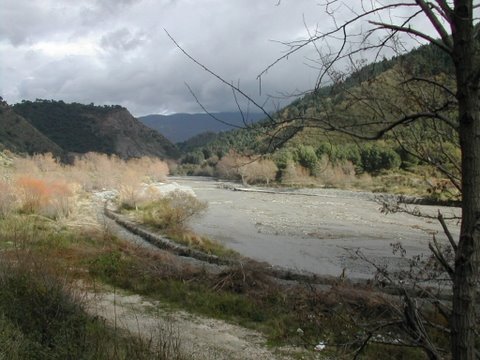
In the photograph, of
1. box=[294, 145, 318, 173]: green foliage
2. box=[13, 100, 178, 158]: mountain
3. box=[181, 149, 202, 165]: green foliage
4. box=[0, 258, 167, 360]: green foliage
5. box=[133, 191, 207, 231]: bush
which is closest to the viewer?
box=[0, 258, 167, 360]: green foliage

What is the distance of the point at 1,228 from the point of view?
20500mm

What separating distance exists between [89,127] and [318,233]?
13235 cm

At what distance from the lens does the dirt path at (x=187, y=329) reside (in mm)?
8820

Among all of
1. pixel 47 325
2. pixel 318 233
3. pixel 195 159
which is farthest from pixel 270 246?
pixel 195 159

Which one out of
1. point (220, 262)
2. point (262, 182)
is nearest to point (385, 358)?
point (220, 262)

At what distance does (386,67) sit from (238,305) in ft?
34.3

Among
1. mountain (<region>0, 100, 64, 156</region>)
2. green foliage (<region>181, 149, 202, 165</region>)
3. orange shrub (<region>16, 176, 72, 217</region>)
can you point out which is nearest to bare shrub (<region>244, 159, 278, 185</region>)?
mountain (<region>0, 100, 64, 156</region>)

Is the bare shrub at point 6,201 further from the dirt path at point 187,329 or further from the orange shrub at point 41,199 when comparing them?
the dirt path at point 187,329

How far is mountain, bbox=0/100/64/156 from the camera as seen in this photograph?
90.3 metres

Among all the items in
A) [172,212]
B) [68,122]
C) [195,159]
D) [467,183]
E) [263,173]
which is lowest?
[172,212]

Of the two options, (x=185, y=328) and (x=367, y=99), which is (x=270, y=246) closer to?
(x=185, y=328)

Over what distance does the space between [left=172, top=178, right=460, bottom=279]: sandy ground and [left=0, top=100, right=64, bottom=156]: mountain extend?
6148cm

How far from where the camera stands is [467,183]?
204 centimetres

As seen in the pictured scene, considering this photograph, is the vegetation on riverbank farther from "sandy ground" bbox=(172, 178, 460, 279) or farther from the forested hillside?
"sandy ground" bbox=(172, 178, 460, 279)
